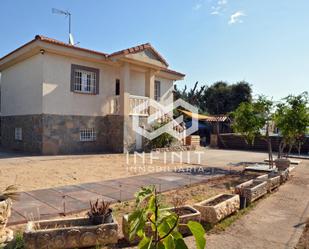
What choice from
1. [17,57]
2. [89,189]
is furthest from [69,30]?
[89,189]

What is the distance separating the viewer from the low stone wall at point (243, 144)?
21.4 metres

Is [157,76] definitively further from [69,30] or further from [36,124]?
[36,124]

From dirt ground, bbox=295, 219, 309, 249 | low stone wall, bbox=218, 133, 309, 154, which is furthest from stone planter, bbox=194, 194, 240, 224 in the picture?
low stone wall, bbox=218, 133, 309, 154

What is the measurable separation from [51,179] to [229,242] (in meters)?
6.04

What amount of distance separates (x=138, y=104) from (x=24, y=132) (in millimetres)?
7150

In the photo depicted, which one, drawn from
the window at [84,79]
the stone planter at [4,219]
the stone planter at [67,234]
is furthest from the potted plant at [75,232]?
the window at [84,79]

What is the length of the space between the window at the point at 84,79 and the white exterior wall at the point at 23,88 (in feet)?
6.11

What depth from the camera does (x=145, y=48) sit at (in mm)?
16594

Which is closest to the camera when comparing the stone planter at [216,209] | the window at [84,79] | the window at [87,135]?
the stone planter at [216,209]

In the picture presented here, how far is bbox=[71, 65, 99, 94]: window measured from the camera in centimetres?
1516

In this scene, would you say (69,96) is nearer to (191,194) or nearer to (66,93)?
(66,93)

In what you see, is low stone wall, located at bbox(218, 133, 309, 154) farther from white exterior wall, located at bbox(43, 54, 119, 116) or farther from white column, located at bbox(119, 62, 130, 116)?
white exterior wall, located at bbox(43, 54, 119, 116)

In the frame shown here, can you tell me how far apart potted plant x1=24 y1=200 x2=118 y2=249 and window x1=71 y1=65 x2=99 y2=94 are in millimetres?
12089

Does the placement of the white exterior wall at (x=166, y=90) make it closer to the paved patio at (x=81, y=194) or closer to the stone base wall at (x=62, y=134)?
the stone base wall at (x=62, y=134)
